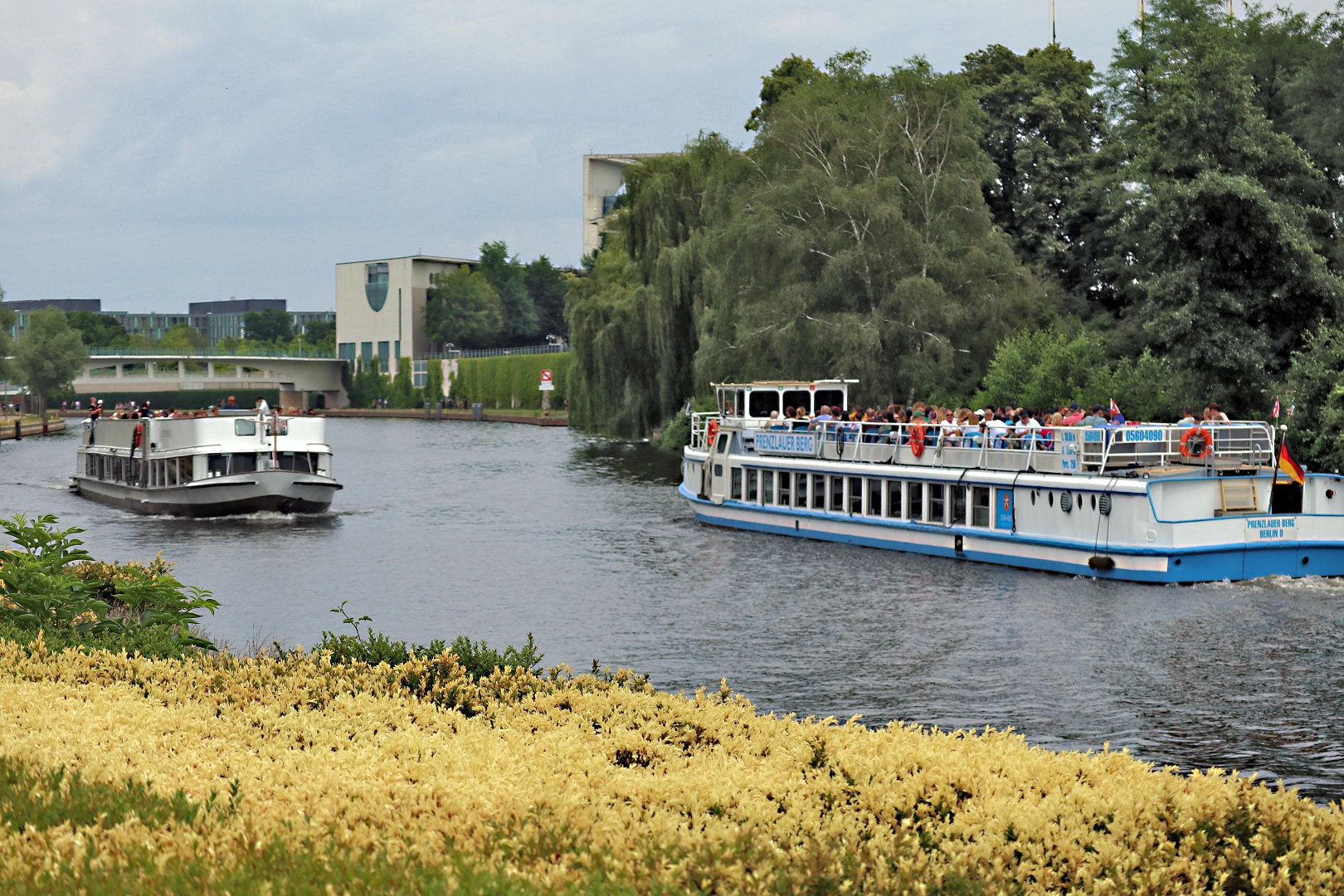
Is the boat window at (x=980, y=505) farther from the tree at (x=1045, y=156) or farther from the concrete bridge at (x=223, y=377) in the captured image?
the concrete bridge at (x=223, y=377)

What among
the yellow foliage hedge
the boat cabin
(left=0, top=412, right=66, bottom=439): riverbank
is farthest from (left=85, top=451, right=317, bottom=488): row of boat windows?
(left=0, top=412, right=66, bottom=439): riverbank

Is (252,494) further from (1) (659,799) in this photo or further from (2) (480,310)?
(2) (480,310)

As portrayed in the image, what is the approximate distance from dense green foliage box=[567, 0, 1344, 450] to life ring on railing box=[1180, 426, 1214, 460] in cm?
832

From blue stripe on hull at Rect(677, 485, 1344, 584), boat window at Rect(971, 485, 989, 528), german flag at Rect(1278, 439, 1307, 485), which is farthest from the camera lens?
boat window at Rect(971, 485, 989, 528)

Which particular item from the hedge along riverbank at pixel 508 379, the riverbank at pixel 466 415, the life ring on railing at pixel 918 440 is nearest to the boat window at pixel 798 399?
the life ring on railing at pixel 918 440

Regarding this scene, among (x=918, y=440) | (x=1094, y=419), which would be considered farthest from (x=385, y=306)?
(x=1094, y=419)

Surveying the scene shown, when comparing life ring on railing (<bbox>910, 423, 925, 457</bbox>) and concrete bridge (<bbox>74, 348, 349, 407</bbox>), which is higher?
concrete bridge (<bbox>74, 348, 349, 407</bbox>)

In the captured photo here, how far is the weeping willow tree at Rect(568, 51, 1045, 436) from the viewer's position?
56469 millimetres

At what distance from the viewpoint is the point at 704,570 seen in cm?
3509

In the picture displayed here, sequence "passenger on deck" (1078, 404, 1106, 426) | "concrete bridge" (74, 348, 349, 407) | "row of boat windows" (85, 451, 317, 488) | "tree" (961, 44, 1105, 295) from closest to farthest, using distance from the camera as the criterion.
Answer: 1. "passenger on deck" (1078, 404, 1106, 426)
2. "row of boat windows" (85, 451, 317, 488)
3. "tree" (961, 44, 1105, 295)
4. "concrete bridge" (74, 348, 349, 407)

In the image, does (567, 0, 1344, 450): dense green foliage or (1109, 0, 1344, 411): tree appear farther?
(567, 0, 1344, 450): dense green foliage

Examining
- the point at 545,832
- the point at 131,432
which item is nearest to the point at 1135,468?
the point at 545,832

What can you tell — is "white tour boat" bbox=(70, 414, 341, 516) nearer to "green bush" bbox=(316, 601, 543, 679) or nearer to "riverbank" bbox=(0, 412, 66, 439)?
"green bush" bbox=(316, 601, 543, 679)

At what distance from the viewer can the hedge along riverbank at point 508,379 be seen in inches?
5940
